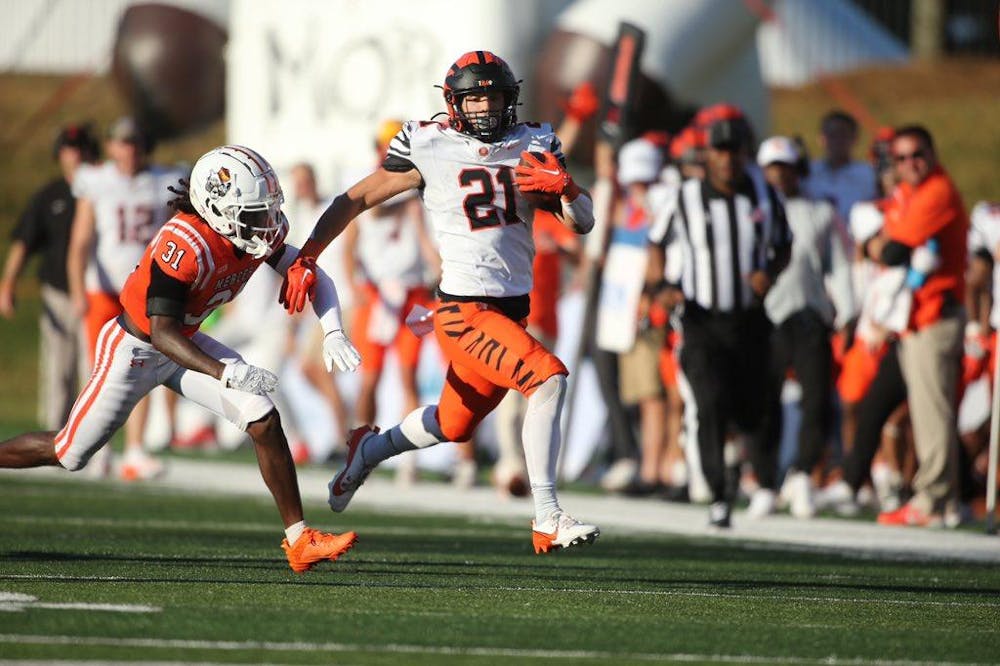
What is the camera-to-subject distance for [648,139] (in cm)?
1189

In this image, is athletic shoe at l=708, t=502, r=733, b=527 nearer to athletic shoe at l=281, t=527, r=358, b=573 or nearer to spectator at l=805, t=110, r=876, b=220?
→ spectator at l=805, t=110, r=876, b=220

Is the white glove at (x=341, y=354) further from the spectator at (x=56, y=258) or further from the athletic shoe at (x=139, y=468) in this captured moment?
the spectator at (x=56, y=258)

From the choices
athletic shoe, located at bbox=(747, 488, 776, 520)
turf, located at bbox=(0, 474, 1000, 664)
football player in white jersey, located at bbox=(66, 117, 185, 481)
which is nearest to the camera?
turf, located at bbox=(0, 474, 1000, 664)

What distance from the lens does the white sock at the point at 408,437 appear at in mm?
7227

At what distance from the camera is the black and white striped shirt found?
922 cm

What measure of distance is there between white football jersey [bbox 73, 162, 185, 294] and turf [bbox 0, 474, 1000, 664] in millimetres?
2982

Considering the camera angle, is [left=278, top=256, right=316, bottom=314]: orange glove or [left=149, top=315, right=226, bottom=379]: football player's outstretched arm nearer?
[left=149, top=315, right=226, bottom=379]: football player's outstretched arm

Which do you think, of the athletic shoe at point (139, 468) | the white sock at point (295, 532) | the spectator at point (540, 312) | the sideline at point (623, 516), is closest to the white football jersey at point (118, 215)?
the athletic shoe at point (139, 468)

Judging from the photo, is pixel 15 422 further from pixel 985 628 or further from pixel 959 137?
pixel 959 137

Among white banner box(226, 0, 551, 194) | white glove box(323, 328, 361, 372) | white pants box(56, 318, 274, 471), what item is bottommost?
white pants box(56, 318, 274, 471)

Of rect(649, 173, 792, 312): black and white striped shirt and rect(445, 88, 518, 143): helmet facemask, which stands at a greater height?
rect(445, 88, 518, 143): helmet facemask

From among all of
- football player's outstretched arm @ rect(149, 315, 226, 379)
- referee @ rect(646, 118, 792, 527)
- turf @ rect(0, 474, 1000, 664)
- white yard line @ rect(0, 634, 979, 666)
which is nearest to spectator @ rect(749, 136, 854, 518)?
referee @ rect(646, 118, 792, 527)

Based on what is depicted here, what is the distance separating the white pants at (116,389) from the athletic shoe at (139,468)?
4760mm

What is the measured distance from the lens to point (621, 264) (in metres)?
11.9
